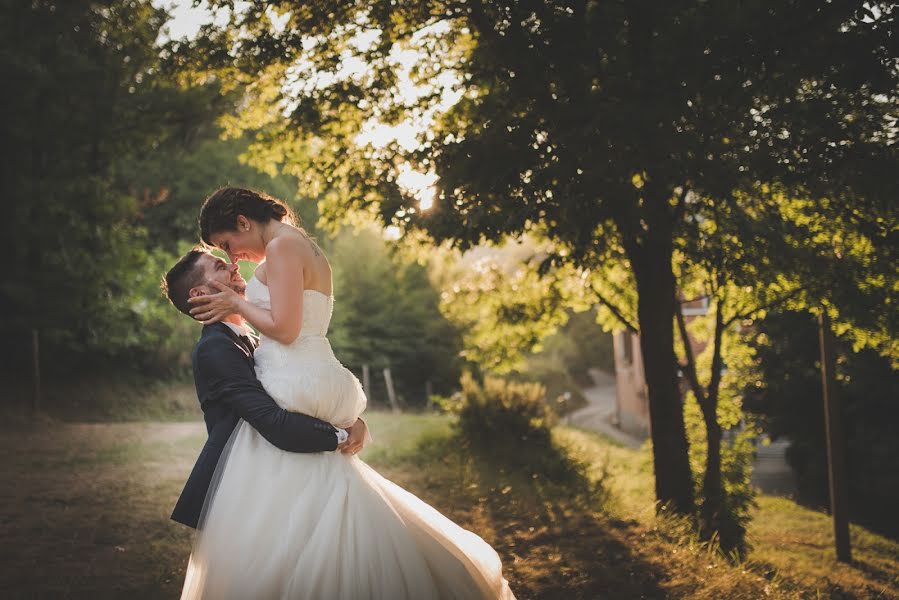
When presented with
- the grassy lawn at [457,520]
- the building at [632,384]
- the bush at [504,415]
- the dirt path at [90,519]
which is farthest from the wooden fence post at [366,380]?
the dirt path at [90,519]

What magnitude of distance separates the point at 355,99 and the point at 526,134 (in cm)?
304

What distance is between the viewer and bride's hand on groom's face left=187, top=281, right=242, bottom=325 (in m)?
3.14

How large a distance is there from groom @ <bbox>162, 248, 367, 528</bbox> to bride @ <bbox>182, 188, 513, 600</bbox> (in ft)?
0.24

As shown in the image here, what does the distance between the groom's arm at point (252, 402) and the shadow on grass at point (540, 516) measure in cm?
298

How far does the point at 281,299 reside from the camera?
3.09m

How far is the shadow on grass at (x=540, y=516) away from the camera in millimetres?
5703

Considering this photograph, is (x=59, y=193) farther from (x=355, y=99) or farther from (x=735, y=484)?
(x=735, y=484)

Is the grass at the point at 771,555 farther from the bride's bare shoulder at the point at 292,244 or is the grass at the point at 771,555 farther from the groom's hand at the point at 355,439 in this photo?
the bride's bare shoulder at the point at 292,244

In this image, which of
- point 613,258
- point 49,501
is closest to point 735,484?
point 613,258

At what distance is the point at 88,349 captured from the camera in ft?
63.4

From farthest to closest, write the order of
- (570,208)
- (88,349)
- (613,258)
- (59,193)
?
(88,349)
(59,193)
(613,258)
(570,208)

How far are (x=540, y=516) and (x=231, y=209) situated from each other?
5.99 meters

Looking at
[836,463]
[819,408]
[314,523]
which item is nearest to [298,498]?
[314,523]

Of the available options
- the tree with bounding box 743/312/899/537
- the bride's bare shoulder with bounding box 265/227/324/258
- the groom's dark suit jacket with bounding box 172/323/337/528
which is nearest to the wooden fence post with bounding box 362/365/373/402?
the tree with bounding box 743/312/899/537
